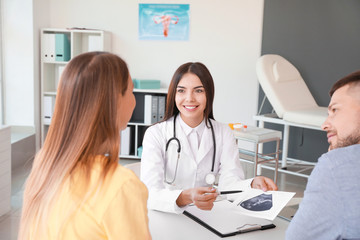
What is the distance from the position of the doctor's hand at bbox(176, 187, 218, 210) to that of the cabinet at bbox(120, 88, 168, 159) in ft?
10.3

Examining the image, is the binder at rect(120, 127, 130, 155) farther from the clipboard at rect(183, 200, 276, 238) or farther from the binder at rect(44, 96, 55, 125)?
the clipboard at rect(183, 200, 276, 238)

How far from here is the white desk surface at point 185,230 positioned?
A: 4.63 ft

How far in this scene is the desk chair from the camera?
4.03m

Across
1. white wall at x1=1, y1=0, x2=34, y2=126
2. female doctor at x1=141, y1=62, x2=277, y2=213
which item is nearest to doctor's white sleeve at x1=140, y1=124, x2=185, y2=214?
female doctor at x1=141, y1=62, x2=277, y2=213

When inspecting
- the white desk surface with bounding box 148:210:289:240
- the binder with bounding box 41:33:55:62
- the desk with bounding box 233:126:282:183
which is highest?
the binder with bounding box 41:33:55:62

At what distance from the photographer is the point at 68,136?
1.00m

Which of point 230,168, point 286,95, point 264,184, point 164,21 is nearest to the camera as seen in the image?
point 264,184

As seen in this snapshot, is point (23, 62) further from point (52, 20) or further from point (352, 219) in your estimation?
point (352, 219)

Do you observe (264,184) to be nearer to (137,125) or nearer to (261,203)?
(261,203)

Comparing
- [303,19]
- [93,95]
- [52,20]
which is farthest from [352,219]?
[52,20]

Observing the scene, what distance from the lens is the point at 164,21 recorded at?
4988 mm

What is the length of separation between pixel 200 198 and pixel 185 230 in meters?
0.14

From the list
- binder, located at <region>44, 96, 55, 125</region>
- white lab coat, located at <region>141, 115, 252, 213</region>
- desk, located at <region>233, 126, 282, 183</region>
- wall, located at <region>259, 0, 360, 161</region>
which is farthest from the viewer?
binder, located at <region>44, 96, 55, 125</region>

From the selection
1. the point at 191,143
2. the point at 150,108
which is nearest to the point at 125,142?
the point at 150,108
